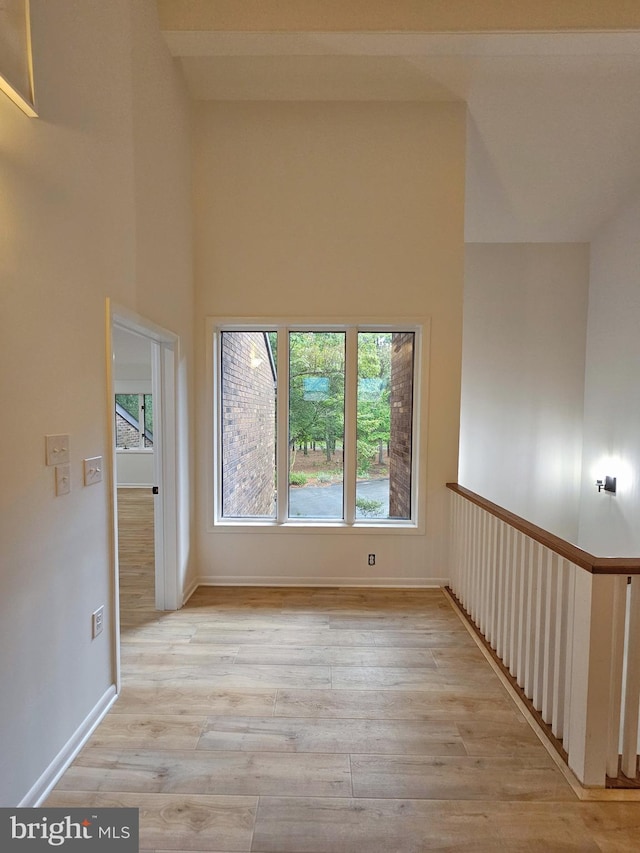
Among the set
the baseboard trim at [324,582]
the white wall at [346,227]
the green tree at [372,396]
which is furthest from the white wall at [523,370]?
the baseboard trim at [324,582]

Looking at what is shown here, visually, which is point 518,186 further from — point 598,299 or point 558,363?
point 558,363

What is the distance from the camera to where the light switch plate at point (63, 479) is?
5.16 feet

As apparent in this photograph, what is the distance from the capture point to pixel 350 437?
11.1ft

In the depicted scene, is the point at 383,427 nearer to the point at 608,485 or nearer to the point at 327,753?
the point at 327,753

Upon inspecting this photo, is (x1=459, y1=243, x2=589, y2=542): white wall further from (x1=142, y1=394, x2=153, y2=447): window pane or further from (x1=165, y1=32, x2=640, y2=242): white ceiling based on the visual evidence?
(x1=142, y1=394, x2=153, y2=447): window pane

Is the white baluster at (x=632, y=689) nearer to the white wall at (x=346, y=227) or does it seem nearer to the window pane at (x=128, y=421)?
the white wall at (x=346, y=227)

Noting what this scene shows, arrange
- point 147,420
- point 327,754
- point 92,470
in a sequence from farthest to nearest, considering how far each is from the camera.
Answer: point 147,420, point 92,470, point 327,754

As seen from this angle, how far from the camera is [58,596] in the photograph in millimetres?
1576

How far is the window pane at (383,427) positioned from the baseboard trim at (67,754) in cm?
215

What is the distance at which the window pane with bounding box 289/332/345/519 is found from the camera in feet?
11.1

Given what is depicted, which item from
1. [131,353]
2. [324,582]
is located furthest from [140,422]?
[324,582]

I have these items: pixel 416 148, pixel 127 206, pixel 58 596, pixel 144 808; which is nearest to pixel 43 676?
pixel 58 596

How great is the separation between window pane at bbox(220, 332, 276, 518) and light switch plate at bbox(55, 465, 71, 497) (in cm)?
178

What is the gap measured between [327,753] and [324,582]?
1.61 m
